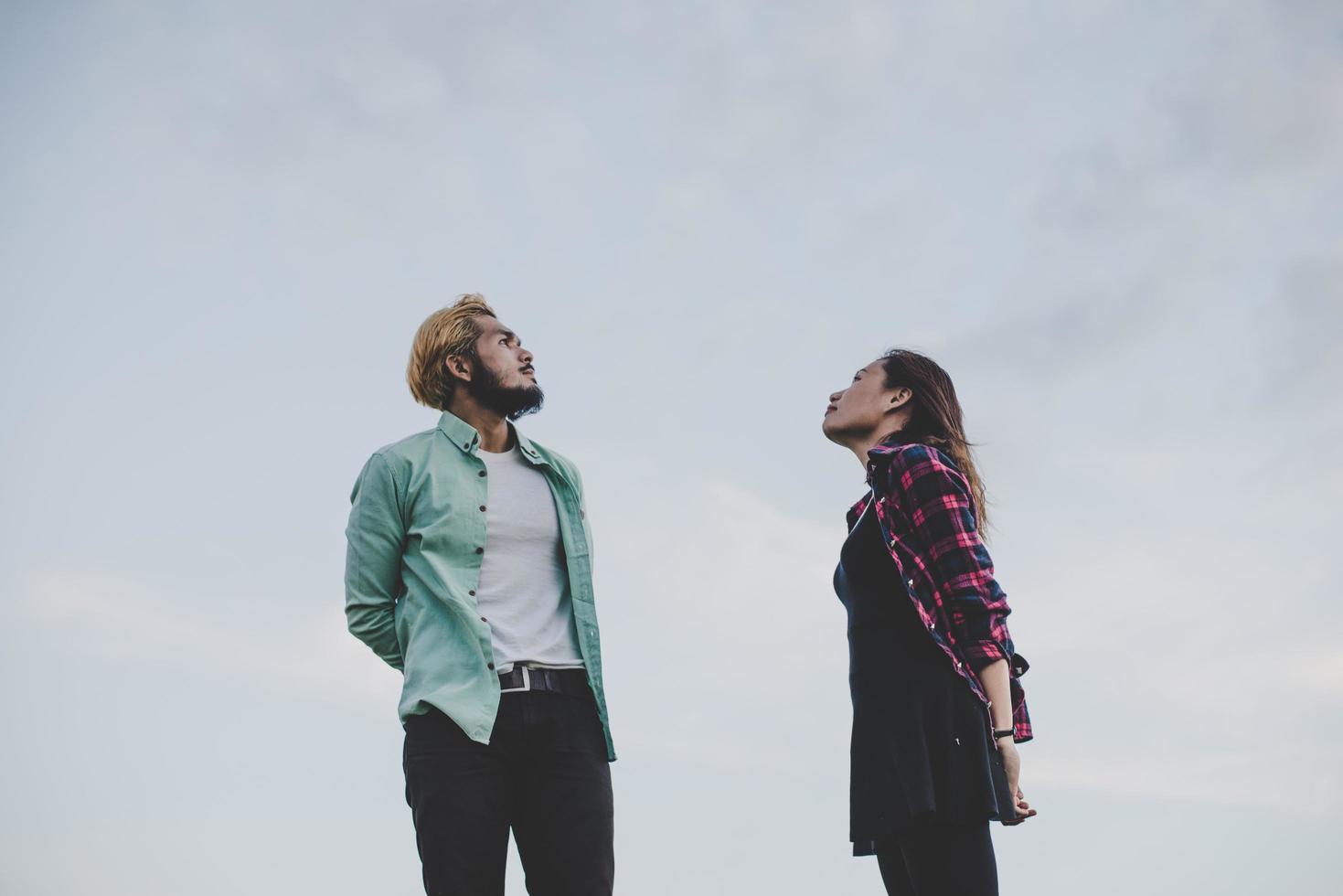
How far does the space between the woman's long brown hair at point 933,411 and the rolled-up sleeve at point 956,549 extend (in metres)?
0.29

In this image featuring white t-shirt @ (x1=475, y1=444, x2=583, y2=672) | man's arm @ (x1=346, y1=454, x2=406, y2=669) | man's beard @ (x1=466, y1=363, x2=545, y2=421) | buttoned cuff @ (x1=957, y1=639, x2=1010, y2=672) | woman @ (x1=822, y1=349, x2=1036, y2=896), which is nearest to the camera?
woman @ (x1=822, y1=349, x2=1036, y2=896)

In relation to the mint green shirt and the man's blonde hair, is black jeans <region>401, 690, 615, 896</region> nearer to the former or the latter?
the mint green shirt

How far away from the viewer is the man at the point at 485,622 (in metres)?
3.92

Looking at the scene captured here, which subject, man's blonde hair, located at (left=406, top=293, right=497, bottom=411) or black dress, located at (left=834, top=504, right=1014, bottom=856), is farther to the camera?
man's blonde hair, located at (left=406, top=293, right=497, bottom=411)

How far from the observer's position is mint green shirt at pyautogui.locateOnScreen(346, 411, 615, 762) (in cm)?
408

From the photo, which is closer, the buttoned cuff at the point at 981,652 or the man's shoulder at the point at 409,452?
the buttoned cuff at the point at 981,652

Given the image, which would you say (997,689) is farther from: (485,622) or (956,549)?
(485,622)

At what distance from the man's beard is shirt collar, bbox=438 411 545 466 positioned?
0.11 m

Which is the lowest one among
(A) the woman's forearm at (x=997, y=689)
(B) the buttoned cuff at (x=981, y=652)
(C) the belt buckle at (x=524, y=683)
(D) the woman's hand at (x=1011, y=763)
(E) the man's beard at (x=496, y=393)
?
(D) the woman's hand at (x=1011, y=763)

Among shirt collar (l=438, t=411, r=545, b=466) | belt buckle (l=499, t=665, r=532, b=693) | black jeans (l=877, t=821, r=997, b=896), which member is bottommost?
black jeans (l=877, t=821, r=997, b=896)

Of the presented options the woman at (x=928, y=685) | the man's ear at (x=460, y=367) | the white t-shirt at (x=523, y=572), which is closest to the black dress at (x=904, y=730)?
the woman at (x=928, y=685)

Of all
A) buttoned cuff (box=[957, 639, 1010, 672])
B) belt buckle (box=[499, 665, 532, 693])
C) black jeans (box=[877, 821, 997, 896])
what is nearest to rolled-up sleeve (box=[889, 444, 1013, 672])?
buttoned cuff (box=[957, 639, 1010, 672])

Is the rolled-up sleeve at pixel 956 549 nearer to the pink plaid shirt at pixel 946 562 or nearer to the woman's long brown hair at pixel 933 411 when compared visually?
the pink plaid shirt at pixel 946 562

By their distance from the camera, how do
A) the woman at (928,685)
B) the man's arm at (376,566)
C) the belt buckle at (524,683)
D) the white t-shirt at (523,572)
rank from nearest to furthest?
the woman at (928,685) < the belt buckle at (524,683) < the white t-shirt at (523,572) < the man's arm at (376,566)
